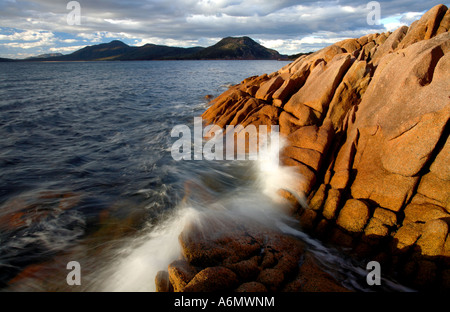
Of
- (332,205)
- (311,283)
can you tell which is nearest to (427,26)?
(332,205)

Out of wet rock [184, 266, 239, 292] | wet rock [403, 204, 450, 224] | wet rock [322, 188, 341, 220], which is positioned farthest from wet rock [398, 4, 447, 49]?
wet rock [184, 266, 239, 292]

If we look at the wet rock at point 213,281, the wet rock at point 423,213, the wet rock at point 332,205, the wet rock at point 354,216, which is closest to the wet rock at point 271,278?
the wet rock at point 213,281

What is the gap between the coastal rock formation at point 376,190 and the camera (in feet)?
18.2

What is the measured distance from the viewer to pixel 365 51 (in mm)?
19203

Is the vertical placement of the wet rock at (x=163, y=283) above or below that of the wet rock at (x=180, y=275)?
below

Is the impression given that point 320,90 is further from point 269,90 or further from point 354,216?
point 354,216

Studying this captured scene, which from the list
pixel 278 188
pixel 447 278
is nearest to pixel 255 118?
pixel 278 188

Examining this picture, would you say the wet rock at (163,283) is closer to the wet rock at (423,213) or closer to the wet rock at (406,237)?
the wet rock at (406,237)

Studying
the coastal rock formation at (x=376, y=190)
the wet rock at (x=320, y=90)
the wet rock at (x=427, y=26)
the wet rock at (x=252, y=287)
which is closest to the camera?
the wet rock at (x=252, y=287)

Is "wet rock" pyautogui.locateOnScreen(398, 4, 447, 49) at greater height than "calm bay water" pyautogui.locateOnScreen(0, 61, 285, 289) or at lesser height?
greater

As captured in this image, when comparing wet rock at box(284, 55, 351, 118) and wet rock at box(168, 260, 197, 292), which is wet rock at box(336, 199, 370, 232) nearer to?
wet rock at box(168, 260, 197, 292)

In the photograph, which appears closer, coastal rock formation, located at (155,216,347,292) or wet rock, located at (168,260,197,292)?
coastal rock formation, located at (155,216,347,292)

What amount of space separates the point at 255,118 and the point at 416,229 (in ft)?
30.9

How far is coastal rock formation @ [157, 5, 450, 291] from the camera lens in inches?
219
